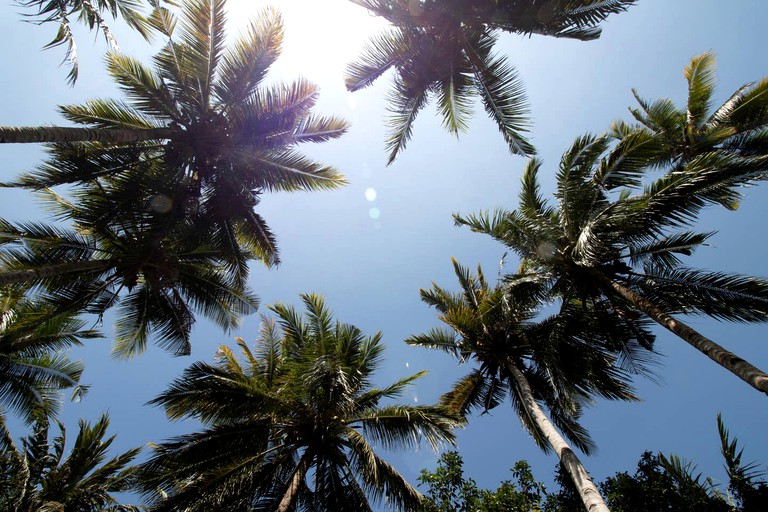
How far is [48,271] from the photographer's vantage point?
8.94 metres

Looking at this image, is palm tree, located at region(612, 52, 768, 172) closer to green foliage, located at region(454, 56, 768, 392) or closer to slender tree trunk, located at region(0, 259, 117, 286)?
green foliage, located at region(454, 56, 768, 392)

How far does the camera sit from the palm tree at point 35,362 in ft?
37.1

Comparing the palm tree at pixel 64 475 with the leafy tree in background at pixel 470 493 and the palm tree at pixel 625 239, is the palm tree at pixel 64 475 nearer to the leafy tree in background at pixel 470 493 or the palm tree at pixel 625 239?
the leafy tree in background at pixel 470 493

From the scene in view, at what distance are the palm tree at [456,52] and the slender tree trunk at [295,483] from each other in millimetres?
8085

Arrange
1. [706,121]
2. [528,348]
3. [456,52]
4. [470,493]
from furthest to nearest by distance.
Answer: [706,121] < [528,348] < [456,52] < [470,493]

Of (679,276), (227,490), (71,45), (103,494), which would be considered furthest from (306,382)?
(679,276)

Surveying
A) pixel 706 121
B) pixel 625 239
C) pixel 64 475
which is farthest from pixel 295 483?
pixel 706 121

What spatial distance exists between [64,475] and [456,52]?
45.3 feet

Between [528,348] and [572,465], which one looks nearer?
[572,465]

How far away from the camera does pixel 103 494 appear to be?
9008 mm

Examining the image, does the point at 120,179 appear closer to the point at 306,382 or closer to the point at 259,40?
the point at 259,40

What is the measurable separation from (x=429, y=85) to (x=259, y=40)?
14.8ft

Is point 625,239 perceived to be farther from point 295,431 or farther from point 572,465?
point 295,431

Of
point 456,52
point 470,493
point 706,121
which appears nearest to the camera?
point 470,493
